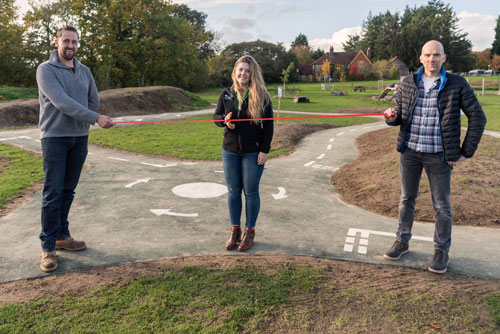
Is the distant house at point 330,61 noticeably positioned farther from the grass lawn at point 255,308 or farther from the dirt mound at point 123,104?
the grass lawn at point 255,308

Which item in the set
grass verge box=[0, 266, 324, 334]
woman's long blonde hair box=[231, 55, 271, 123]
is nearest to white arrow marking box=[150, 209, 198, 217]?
grass verge box=[0, 266, 324, 334]

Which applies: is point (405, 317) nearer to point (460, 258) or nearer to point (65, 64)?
point (460, 258)

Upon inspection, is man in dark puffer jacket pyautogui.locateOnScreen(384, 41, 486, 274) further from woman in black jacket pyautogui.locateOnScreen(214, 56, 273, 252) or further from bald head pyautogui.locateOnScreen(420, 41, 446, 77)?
woman in black jacket pyautogui.locateOnScreen(214, 56, 273, 252)

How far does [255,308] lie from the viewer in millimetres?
2965

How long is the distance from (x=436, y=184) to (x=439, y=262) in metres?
0.78

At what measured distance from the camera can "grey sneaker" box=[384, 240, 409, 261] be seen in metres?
3.94

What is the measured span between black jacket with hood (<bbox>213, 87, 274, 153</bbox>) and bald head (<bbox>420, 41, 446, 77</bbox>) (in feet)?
5.30

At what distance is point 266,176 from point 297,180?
66 cm

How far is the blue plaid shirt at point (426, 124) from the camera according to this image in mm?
3658

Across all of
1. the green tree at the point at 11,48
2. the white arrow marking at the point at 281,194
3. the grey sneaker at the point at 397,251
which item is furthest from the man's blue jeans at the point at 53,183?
the green tree at the point at 11,48

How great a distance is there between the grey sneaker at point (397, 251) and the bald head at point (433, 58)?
1.82 metres

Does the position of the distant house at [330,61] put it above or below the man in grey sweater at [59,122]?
above

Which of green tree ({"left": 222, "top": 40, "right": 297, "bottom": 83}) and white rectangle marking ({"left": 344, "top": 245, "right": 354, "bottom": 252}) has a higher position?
green tree ({"left": 222, "top": 40, "right": 297, "bottom": 83})

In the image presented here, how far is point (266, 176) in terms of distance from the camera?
758 centimetres
